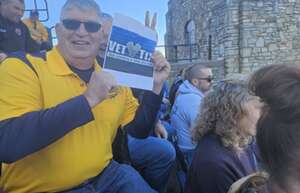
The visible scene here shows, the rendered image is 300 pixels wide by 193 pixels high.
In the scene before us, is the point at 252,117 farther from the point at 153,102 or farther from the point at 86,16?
the point at 86,16

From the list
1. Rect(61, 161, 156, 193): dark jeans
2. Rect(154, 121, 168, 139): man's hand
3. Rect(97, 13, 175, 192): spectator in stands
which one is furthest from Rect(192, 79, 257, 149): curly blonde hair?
Rect(154, 121, 168, 139): man's hand

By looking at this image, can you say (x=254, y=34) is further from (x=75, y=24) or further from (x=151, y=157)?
(x=75, y=24)

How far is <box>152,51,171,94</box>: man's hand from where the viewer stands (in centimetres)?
256

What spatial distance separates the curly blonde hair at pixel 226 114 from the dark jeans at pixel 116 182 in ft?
2.21

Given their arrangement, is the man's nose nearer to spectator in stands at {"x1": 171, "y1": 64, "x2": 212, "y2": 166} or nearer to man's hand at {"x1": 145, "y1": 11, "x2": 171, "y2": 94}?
man's hand at {"x1": 145, "y1": 11, "x2": 171, "y2": 94}

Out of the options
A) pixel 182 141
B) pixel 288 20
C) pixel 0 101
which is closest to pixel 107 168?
pixel 0 101

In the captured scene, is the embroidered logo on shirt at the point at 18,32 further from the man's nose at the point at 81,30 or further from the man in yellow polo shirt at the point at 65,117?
the man's nose at the point at 81,30

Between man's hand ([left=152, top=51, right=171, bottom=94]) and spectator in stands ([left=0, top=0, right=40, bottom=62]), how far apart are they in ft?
4.69

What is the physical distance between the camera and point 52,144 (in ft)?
7.25

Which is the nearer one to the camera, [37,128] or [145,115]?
[37,128]

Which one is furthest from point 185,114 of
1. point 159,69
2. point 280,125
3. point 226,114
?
point 280,125

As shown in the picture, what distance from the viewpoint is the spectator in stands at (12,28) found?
3668 millimetres

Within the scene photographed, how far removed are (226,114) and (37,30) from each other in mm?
2383

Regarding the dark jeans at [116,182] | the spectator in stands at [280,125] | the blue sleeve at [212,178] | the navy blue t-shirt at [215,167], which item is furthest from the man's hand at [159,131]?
the spectator in stands at [280,125]
